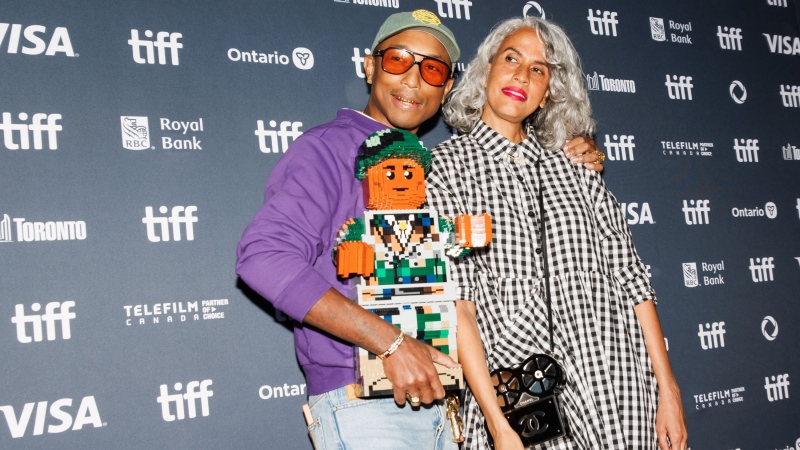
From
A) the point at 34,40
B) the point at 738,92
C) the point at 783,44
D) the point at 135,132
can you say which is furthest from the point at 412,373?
the point at 783,44

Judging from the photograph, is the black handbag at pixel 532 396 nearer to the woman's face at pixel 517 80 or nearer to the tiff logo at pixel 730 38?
the woman's face at pixel 517 80

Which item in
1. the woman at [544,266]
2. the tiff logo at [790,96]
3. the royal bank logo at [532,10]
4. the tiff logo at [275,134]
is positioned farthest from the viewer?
the tiff logo at [790,96]

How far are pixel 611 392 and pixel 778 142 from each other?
6.58 ft

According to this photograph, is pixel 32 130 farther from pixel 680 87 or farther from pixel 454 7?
pixel 680 87

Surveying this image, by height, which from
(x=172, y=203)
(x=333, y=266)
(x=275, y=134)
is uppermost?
(x=275, y=134)

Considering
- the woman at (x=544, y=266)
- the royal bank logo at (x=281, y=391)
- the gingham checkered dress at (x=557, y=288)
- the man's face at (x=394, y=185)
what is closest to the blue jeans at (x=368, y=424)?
the woman at (x=544, y=266)

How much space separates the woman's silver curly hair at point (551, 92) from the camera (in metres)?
2.11

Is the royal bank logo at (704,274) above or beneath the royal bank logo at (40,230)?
beneath

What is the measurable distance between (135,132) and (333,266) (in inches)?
36.2

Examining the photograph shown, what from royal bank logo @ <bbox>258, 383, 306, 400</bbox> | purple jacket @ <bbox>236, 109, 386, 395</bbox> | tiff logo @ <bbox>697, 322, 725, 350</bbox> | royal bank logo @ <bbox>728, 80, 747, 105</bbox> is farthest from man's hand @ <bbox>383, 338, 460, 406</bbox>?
royal bank logo @ <bbox>728, 80, 747, 105</bbox>

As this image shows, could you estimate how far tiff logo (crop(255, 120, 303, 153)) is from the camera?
2.28 meters

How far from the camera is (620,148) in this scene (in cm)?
288

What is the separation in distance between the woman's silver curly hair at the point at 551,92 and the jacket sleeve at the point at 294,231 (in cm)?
71

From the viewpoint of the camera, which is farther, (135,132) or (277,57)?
(277,57)
